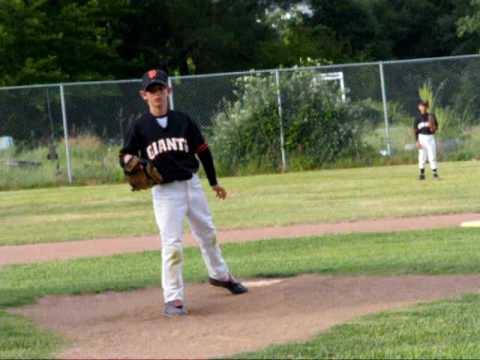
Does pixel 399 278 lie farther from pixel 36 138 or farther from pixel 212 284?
pixel 36 138

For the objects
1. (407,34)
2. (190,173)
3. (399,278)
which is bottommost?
(399,278)

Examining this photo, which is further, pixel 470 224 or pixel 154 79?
pixel 470 224

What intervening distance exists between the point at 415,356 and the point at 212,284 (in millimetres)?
3203

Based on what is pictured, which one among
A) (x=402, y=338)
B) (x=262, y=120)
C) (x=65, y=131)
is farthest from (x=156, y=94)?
(x=65, y=131)

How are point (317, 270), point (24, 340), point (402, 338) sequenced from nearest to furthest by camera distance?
point (402, 338) → point (24, 340) → point (317, 270)

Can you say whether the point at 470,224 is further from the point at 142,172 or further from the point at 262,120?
the point at 262,120

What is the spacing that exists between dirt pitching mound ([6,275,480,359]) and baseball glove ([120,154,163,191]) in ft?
3.34

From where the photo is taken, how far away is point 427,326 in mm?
7602

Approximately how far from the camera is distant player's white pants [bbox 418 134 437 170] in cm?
2300

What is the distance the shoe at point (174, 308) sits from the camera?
27.9 feet

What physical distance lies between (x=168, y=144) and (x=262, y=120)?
19452 mm

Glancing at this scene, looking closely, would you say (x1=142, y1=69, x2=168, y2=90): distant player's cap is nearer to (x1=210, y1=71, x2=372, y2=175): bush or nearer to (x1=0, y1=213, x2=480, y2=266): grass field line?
(x1=0, y1=213, x2=480, y2=266): grass field line

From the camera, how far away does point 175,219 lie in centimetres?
865

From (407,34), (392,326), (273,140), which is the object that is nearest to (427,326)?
(392,326)
